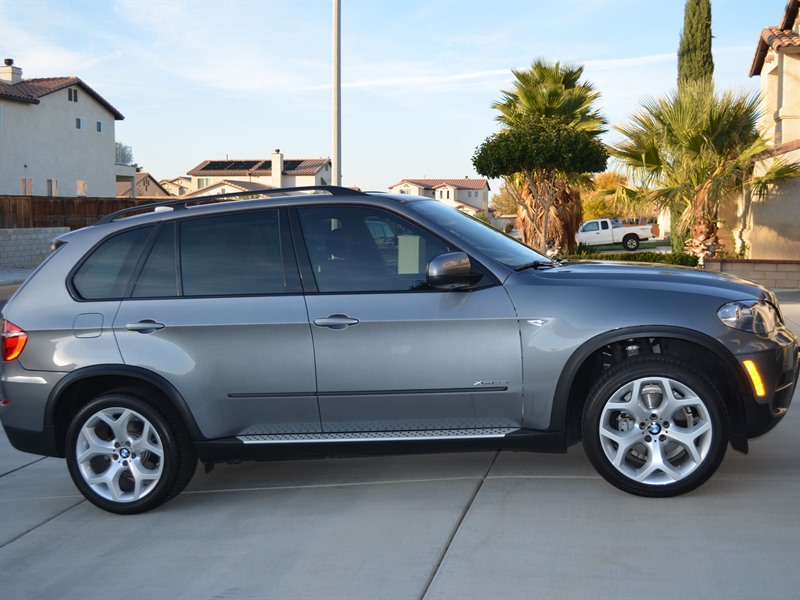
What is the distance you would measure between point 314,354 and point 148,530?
1325 millimetres

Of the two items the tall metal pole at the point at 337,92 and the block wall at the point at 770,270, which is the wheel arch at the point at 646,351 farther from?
the block wall at the point at 770,270

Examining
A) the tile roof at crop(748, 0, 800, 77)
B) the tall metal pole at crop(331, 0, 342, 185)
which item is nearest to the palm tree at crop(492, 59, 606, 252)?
the tile roof at crop(748, 0, 800, 77)

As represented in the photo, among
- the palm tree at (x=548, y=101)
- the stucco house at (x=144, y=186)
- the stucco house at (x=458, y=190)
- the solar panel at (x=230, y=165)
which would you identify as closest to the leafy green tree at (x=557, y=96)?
the palm tree at (x=548, y=101)

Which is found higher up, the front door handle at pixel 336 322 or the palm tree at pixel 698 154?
the palm tree at pixel 698 154

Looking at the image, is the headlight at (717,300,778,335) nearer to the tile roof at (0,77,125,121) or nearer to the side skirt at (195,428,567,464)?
the side skirt at (195,428,567,464)

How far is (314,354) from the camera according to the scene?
542 centimetres

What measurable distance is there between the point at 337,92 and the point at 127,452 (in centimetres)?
1365

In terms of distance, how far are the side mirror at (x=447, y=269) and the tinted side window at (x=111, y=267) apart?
1.80 m

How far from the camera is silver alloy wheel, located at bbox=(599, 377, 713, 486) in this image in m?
5.20

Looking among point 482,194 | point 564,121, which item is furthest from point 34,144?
point 482,194

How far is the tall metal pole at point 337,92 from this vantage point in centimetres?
1836

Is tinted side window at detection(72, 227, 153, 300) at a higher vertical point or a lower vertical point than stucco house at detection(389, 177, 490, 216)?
lower

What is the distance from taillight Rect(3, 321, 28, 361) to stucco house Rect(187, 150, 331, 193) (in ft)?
292

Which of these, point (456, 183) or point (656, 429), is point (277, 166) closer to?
point (456, 183)
